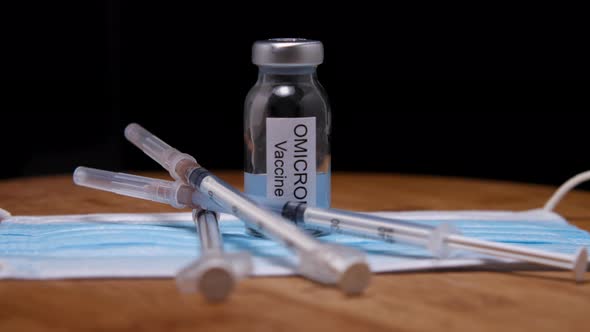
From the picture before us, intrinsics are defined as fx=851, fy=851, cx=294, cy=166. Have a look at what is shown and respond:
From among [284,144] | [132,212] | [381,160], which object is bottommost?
[381,160]

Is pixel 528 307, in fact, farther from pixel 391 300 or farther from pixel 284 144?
pixel 284 144

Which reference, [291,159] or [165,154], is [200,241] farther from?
[165,154]

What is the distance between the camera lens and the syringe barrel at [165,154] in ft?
4.08

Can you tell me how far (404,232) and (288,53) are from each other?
28cm

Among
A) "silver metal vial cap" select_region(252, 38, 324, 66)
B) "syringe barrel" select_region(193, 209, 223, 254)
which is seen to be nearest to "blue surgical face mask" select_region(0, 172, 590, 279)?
"syringe barrel" select_region(193, 209, 223, 254)

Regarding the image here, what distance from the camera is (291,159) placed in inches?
44.4

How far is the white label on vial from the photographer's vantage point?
112 cm

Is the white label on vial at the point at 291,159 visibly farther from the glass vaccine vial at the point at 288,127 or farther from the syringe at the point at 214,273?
the syringe at the point at 214,273

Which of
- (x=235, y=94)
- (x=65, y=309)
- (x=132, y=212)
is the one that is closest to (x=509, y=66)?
(x=235, y=94)

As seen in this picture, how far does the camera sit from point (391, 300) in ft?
2.88

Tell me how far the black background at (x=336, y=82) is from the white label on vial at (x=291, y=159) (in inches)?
49.2

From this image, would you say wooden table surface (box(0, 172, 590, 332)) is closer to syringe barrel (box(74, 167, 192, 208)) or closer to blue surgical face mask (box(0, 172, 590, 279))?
blue surgical face mask (box(0, 172, 590, 279))

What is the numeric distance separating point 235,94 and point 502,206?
1.16 m

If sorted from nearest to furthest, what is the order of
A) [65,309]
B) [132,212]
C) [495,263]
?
[65,309], [495,263], [132,212]
